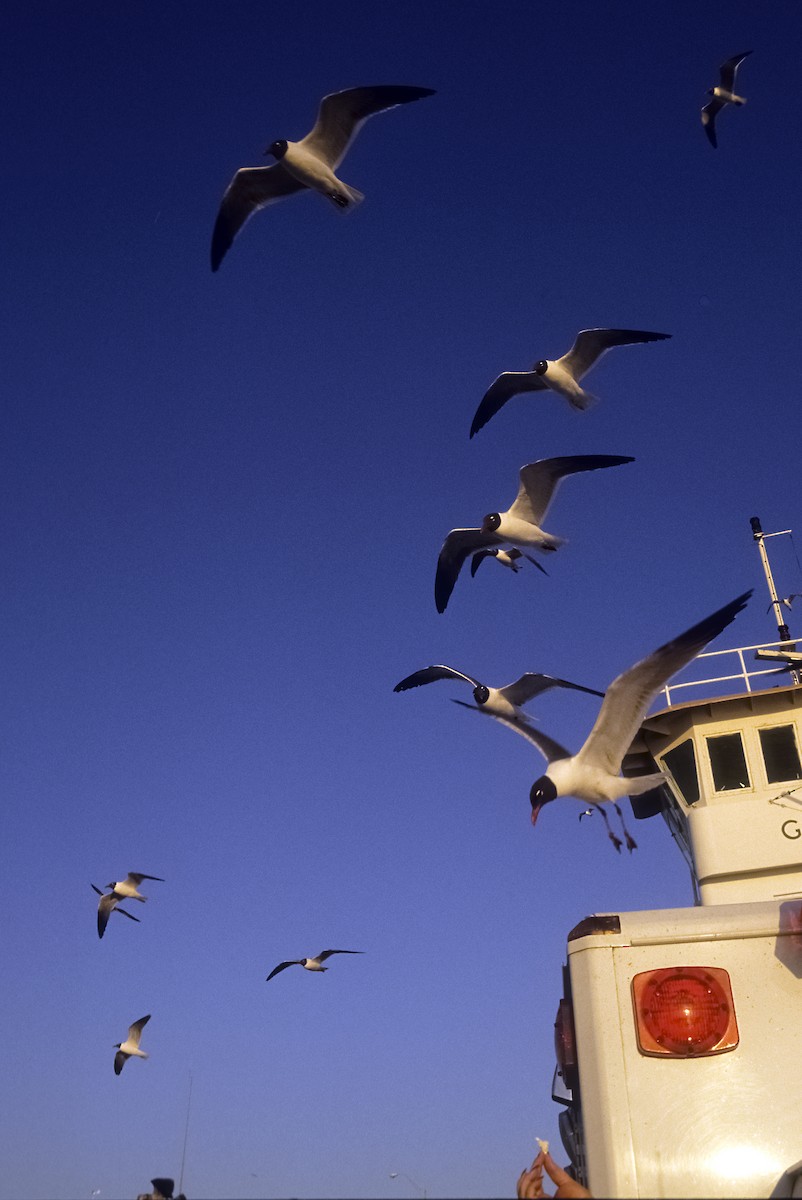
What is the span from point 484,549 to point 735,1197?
1163 centimetres

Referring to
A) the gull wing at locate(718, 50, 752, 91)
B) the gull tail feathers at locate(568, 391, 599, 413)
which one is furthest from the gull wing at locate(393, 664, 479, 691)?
the gull wing at locate(718, 50, 752, 91)

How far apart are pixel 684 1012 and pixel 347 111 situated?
482 inches

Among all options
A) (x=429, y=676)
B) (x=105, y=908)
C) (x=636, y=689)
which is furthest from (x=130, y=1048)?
(x=636, y=689)

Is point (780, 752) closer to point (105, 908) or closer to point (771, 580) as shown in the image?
point (771, 580)

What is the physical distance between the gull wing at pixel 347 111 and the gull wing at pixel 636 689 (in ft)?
31.8

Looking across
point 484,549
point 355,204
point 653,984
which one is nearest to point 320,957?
point 484,549

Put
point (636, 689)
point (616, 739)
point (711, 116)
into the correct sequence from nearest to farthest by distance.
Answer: point (636, 689)
point (616, 739)
point (711, 116)

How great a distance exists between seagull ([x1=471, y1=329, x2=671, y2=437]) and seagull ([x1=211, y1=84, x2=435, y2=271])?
365cm

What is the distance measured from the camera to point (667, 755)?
13344 mm

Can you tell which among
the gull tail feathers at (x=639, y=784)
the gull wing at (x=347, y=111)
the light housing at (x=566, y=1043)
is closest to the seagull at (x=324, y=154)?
the gull wing at (x=347, y=111)

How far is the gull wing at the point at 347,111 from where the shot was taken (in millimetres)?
13758

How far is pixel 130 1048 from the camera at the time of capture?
81.4ft

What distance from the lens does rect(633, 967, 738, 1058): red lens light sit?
512cm

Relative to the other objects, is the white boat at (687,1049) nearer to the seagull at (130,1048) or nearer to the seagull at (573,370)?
the seagull at (573,370)
